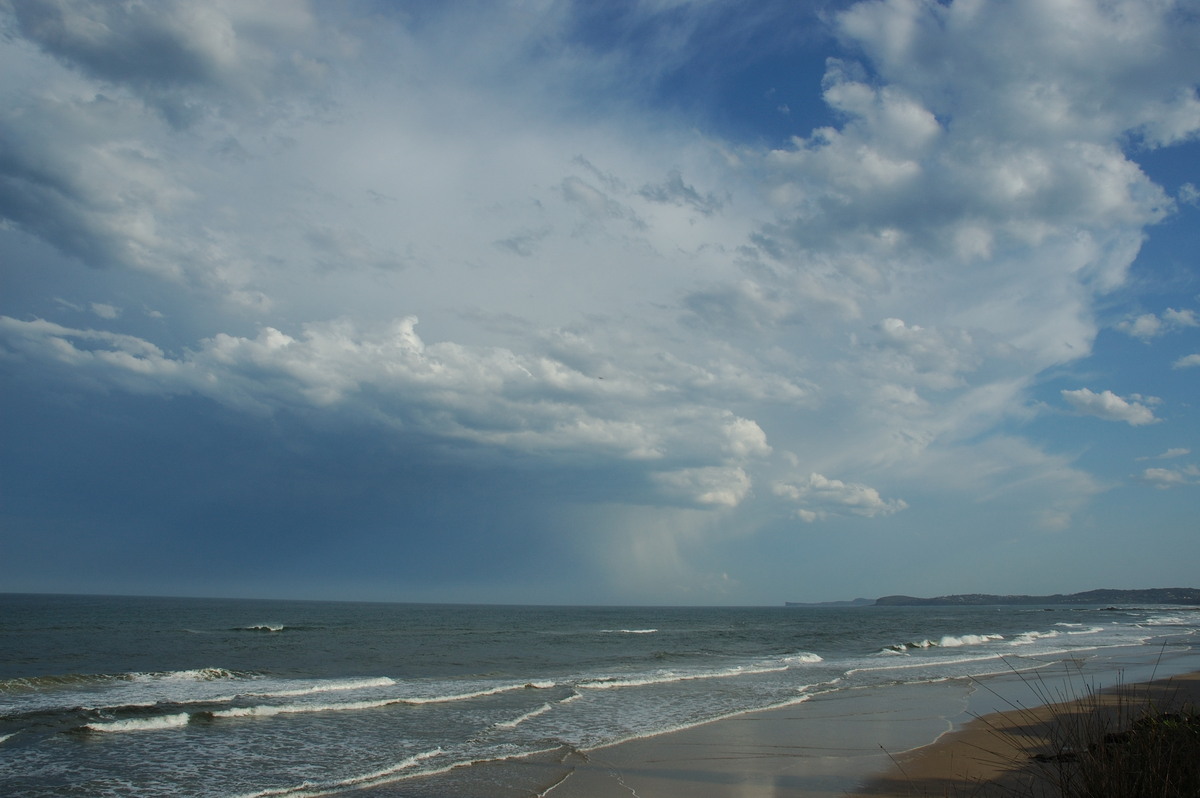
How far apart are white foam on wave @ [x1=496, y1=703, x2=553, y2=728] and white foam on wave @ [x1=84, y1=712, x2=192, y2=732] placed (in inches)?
274

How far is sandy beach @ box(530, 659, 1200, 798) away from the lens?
1048 centimetres

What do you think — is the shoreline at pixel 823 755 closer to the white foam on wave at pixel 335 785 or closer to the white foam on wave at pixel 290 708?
the white foam on wave at pixel 335 785

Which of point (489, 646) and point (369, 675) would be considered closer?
point (369, 675)

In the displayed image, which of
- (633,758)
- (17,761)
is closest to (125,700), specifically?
(17,761)

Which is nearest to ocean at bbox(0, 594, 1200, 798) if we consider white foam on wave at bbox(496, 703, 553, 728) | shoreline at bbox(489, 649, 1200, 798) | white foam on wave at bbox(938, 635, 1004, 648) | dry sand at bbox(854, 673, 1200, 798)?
white foam on wave at bbox(496, 703, 553, 728)

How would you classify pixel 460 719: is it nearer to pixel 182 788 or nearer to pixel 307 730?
pixel 307 730

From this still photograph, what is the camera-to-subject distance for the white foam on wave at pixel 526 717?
53.0ft

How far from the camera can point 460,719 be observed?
1698cm

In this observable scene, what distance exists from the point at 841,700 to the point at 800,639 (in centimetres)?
3282

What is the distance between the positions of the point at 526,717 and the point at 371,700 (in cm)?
507

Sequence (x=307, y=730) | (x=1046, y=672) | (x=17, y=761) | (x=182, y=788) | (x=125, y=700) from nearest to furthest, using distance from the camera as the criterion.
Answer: (x=182, y=788)
(x=17, y=761)
(x=307, y=730)
(x=125, y=700)
(x=1046, y=672)

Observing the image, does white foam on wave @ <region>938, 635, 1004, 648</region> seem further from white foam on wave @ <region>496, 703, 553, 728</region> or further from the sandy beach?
white foam on wave @ <region>496, 703, 553, 728</region>

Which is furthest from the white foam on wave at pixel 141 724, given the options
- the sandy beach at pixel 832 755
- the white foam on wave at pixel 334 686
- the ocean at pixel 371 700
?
A: the sandy beach at pixel 832 755

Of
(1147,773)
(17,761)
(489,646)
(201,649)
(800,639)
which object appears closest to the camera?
(1147,773)
